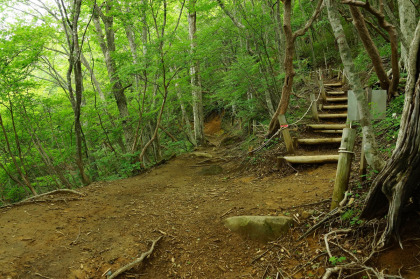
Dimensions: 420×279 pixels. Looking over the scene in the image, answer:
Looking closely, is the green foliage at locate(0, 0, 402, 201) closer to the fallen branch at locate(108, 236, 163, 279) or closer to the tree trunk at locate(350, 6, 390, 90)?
the tree trunk at locate(350, 6, 390, 90)

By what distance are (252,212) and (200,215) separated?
1.05 m

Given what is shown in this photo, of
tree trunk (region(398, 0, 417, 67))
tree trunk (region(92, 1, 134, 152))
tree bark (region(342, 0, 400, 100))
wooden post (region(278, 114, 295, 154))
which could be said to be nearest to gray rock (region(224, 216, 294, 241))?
wooden post (region(278, 114, 295, 154))

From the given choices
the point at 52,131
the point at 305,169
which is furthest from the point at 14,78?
the point at 305,169

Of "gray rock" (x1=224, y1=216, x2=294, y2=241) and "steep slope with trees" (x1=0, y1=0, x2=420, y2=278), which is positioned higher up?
"steep slope with trees" (x1=0, y1=0, x2=420, y2=278)

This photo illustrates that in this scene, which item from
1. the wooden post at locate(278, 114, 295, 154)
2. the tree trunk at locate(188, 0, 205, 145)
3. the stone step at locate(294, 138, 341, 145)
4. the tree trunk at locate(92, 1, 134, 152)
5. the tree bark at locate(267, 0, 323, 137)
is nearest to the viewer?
the tree bark at locate(267, 0, 323, 137)

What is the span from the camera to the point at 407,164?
2197 millimetres

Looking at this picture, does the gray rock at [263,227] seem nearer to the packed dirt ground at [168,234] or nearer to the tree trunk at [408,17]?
the packed dirt ground at [168,234]

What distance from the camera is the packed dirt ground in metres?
2.97

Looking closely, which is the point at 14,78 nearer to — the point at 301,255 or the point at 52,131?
the point at 52,131

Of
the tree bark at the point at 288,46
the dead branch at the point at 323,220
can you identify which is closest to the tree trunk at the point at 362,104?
the dead branch at the point at 323,220

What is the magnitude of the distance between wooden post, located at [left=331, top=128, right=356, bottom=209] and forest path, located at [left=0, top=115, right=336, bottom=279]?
55 cm

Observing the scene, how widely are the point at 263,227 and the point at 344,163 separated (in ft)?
4.82

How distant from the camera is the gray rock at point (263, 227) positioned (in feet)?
11.7

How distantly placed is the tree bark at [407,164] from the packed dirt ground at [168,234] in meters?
0.30
